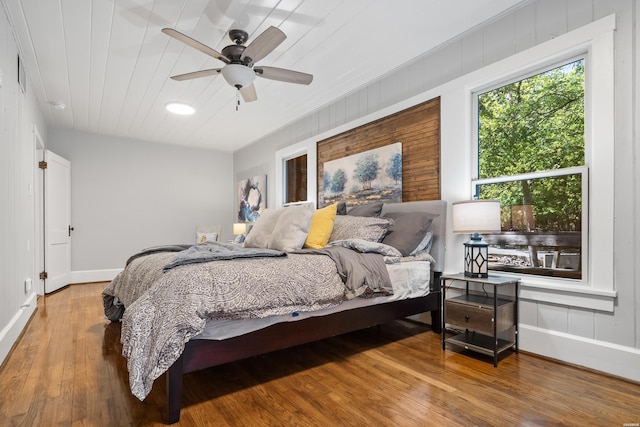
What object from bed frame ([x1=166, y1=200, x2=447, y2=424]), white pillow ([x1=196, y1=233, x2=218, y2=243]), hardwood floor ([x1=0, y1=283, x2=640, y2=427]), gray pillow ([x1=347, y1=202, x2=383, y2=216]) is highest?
gray pillow ([x1=347, y1=202, x2=383, y2=216])

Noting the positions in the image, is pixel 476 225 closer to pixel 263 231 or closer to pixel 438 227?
pixel 438 227

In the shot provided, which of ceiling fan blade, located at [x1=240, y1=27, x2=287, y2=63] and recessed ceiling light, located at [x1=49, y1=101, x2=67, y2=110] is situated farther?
recessed ceiling light, located at [x1=49, y1=101, x2=67, y2=110]

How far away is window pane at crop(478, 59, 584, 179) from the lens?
7.52ft

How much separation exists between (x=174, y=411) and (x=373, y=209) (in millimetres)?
2282

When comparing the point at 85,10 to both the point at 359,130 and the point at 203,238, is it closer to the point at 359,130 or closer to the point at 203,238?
the point at 359,130

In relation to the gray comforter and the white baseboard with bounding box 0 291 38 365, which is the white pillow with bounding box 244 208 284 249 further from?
the white baseboard with bounding box 0 291 38 365

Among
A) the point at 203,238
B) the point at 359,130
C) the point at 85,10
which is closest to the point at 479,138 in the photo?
the point at 359,130

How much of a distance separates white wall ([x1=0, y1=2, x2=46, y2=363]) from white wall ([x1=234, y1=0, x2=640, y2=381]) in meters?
3.26

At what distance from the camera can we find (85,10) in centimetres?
243

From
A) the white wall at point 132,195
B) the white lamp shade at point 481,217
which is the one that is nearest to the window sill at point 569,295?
the white lamp shade at point 481,217

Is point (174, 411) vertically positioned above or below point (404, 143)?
below

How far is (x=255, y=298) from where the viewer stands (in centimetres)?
178

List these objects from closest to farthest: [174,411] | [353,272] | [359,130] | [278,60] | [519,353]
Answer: [174,411] < [353,272] < [519,353] < [278,60] < [359,130]

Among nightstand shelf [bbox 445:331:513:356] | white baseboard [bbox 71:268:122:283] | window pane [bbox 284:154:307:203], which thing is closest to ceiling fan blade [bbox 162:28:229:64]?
window pane [bbox 284:154:307:203]
